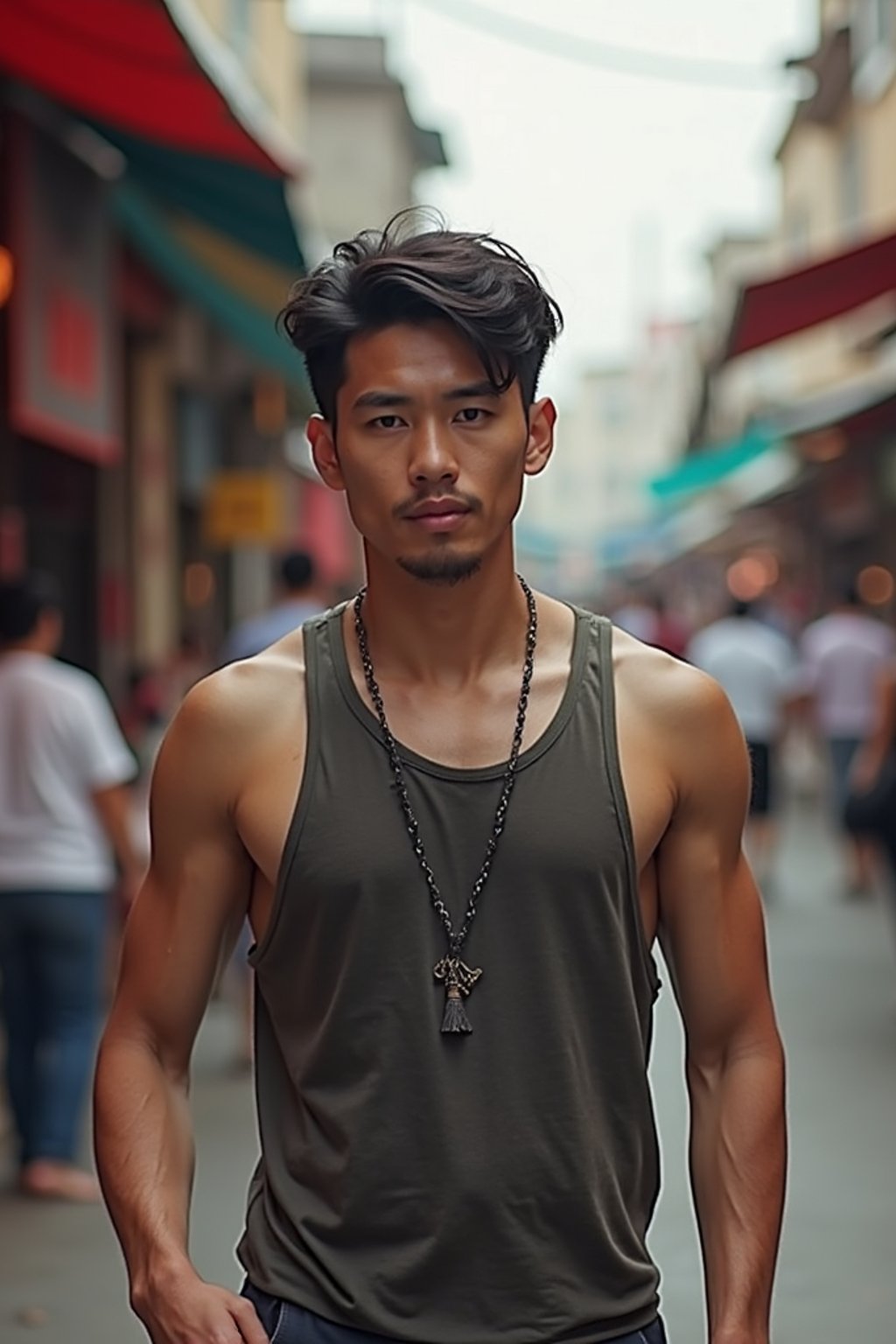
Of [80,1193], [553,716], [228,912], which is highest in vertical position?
[553,716]

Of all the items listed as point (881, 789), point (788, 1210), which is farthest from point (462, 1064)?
point (881, 789)

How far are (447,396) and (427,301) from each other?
0.11 metres

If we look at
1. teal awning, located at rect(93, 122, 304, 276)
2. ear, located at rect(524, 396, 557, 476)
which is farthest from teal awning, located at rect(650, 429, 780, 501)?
ear, located at rect(524, 396, 557, 476)

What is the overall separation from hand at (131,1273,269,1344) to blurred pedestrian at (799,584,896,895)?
1292 centimetres

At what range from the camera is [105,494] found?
52.4 ft

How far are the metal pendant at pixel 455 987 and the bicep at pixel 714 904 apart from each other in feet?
0.94

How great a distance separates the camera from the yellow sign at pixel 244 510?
1794cm

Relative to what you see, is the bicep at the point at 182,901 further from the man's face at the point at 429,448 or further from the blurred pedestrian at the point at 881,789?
the blurred pedestrian at the point at 881,789

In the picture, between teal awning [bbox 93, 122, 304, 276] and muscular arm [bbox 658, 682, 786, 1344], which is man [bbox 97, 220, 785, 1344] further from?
teal awning [bbox 93, 122, 304, 276]

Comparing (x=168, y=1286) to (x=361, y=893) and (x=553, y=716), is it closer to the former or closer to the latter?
(x=361, y=893)

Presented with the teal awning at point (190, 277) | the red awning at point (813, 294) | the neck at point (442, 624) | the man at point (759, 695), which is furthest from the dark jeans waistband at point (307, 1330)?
the man at point (759, 695)

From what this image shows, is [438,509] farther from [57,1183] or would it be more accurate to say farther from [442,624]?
[57,1183]

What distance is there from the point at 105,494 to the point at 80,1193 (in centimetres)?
917

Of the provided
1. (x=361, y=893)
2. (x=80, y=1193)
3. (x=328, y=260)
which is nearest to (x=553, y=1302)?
(x=361, y=893)
